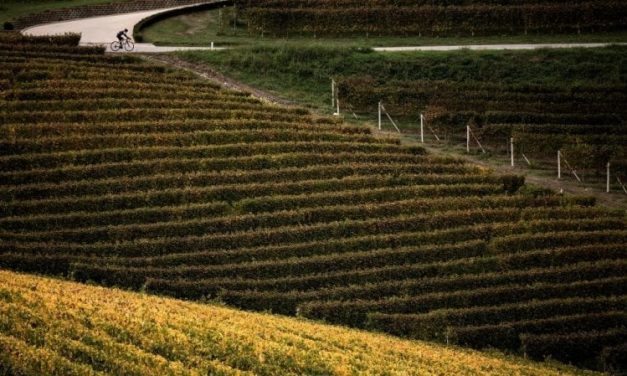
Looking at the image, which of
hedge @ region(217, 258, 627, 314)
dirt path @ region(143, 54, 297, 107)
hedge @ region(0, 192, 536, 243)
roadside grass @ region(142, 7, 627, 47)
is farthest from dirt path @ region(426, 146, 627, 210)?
roadside grass @ region(142, 7, 627, 47)

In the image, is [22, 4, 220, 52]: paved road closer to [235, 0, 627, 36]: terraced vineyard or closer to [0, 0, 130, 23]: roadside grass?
[0, 0, 130, 23]: roadside grass

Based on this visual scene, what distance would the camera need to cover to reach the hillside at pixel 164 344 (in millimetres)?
15445

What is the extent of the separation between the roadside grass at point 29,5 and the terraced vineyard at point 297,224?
21029 mm

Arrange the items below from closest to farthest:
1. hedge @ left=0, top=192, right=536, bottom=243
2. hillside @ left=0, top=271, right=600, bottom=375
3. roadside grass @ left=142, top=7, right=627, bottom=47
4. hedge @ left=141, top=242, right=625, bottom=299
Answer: hillside @ left=0, top=271, right=600, bottom=375
hedge @ left=141, top=242, right=625, bottom=299
hedge @ left=0, top=192, right=536, bottom=243
roadside grass @ left=142, top=7, right=627, bottom=47

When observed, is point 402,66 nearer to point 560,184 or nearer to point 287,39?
point 287,39

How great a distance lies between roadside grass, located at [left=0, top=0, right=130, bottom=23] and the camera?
177 feet

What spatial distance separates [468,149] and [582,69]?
38.7 feet

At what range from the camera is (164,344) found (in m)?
16.8

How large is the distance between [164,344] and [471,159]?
21.6m

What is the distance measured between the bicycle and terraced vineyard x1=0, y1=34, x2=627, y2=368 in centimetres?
995

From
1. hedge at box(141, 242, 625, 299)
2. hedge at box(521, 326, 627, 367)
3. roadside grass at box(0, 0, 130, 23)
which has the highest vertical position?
roadside grass at box(0, 0, 130, 23)

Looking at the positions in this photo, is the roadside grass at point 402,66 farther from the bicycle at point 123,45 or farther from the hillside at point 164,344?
the hillside at point 164,344

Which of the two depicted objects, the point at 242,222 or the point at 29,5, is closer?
the point at 242,222

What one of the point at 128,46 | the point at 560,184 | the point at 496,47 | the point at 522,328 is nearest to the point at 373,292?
the point at 522,328
